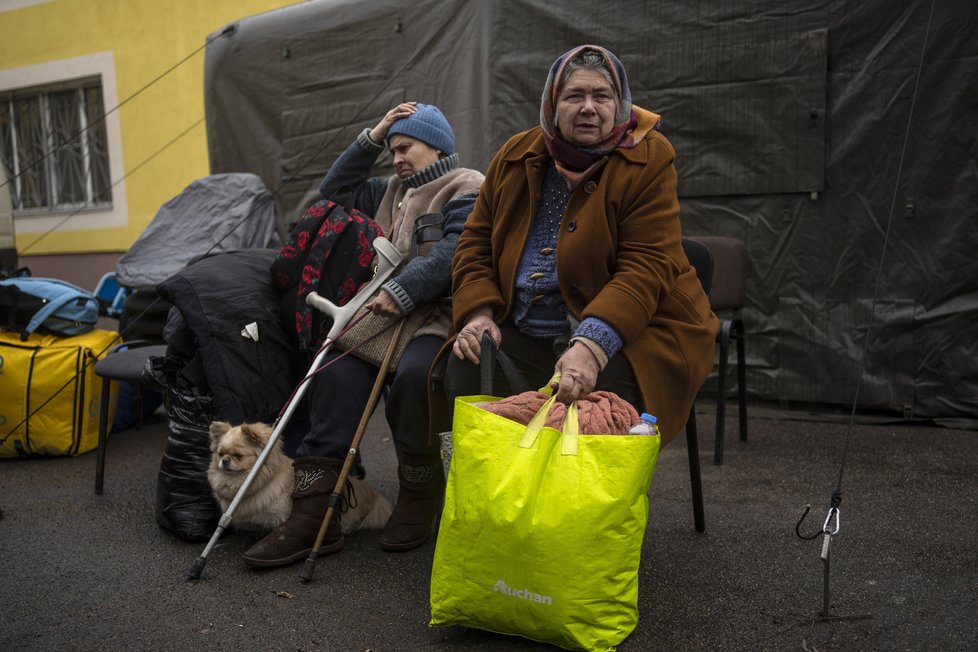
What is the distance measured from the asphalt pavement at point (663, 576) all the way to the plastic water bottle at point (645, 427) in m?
0.55

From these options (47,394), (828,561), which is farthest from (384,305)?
(47,394)

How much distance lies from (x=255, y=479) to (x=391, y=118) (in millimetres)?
1410

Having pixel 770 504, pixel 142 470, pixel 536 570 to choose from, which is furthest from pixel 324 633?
pixel 142 470

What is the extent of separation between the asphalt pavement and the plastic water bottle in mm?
552

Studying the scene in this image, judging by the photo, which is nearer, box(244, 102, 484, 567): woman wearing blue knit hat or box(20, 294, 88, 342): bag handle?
box(244, 102, 484, 567): woman wearing blue knit hat

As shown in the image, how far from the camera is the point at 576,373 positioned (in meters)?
2.29

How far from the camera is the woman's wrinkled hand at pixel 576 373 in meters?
2.26

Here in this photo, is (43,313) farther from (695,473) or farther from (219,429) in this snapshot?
(695,473)

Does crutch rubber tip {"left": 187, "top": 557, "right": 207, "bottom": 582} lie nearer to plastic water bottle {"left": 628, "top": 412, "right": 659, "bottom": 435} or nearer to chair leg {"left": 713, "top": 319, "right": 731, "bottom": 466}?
plastic water bottle {"left": 628, "top": 412, "right": 659, "bottom": 435}

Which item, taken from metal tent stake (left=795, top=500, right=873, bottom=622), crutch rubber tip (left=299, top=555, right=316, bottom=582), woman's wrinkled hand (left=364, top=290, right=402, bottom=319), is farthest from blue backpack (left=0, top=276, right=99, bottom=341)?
metal tent stake (left=795, top=500, right=873, bottom=622)

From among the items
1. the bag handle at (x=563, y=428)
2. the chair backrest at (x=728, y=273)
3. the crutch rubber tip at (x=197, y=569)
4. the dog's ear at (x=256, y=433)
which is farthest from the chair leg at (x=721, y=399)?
the crutch rubber tip at (x=197, y=569)

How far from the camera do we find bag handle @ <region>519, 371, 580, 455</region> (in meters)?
2.05

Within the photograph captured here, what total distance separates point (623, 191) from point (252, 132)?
4295mm

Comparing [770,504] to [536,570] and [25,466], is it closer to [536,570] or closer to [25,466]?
[536,570]
